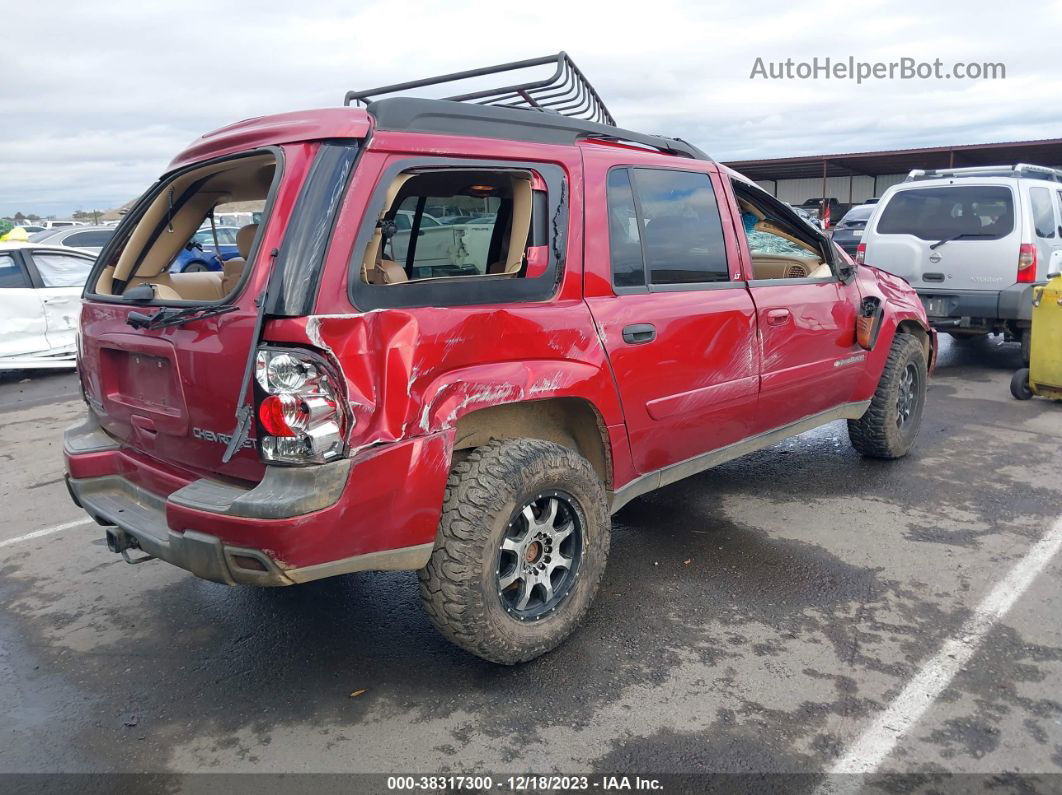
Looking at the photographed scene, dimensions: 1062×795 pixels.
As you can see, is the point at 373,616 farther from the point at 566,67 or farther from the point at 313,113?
the point at 566,67

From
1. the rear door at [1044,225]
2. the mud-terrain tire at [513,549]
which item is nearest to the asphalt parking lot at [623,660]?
the mud-terrain tire at [513,549]

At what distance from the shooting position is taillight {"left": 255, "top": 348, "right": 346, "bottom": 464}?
241cm

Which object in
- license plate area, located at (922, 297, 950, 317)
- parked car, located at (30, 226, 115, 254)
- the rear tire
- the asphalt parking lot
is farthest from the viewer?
parked car, located at (30, 226, 115, 254)

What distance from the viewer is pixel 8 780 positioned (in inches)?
98.3

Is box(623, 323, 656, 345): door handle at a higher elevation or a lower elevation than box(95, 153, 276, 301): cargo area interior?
lower

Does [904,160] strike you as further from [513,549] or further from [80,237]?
[513,549]

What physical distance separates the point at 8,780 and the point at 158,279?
6.65 feet

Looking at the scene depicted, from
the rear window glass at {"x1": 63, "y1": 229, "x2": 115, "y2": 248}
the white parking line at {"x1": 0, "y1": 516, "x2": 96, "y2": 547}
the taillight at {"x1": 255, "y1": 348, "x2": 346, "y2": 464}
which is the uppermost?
the rear window glass at {"x1": 63, "y1": 229, "x2": 115, "y2": 248}

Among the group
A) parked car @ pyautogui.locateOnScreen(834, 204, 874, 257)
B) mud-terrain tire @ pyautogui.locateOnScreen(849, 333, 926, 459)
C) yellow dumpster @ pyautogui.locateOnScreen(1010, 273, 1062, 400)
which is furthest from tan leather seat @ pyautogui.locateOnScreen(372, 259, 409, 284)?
parked car @ pyautogui.locateOnScreen(834, 204, 874, 257)

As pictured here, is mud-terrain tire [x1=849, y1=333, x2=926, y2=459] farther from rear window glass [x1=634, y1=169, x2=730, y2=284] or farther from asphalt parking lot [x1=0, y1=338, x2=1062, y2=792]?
rear window glass [x1=634, y1=169, x2=730, y2=284]

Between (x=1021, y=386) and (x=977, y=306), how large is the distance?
1164 mm

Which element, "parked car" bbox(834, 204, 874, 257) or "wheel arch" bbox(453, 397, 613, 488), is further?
"parked car" bbox(834, 204, 874, 257)

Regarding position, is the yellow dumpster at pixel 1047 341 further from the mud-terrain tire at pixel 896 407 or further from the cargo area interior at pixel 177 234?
the cargo area interior at pixel 177 234

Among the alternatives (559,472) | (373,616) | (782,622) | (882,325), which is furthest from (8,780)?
(882,325)
